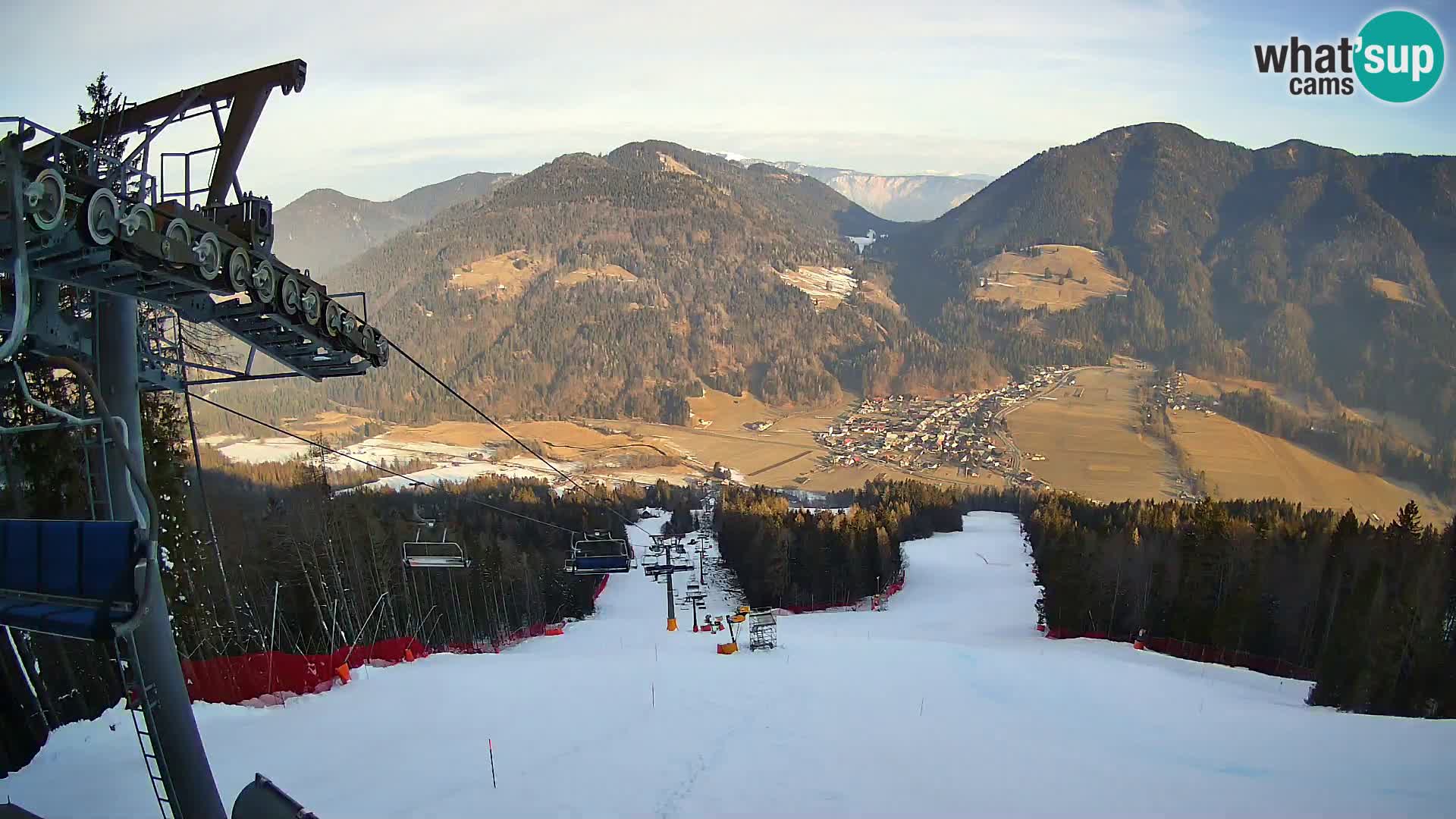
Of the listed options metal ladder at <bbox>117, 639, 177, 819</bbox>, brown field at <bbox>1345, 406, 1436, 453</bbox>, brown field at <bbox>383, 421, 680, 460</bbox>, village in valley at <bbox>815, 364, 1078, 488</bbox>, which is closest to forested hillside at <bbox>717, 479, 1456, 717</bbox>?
metal ladder at <bbox>117, 639, 177, 819</bbox>

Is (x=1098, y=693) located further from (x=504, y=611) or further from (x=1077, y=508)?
(x=1077, y=508)

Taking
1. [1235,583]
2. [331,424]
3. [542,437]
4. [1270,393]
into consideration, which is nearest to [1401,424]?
[1270,393]

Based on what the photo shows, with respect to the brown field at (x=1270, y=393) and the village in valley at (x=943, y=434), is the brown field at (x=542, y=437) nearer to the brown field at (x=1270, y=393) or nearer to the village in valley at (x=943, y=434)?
the village in valley at (x=943, y=434)

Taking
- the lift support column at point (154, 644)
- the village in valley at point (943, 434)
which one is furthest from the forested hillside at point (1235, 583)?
the village in valley at point (943, 434)

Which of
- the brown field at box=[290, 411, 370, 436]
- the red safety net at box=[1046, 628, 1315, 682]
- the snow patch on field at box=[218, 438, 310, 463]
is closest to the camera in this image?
the red safety net at box=[1046, 628, 1315, 682]

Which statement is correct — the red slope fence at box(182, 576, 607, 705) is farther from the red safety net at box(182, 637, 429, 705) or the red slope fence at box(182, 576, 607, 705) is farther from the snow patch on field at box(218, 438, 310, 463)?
the snow patch on field at box(218, 438, 310, 463)
